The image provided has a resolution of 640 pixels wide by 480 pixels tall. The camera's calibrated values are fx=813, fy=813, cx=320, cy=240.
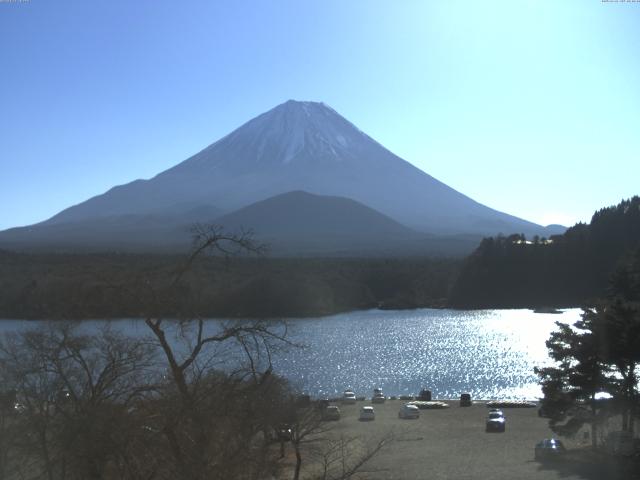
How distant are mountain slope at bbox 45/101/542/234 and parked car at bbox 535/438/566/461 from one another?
8622 cm

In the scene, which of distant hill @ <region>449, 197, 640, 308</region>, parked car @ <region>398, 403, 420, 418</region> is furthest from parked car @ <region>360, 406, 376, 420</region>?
distant hill @ <region>449, 197, 640, 308</region>

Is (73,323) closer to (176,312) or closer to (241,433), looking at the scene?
(176,312)

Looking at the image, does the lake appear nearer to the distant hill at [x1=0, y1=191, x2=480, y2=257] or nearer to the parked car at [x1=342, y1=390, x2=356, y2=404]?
the parked car at [x1=342, y1=390, x2=356, y2=404]

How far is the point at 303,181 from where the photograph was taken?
346 ft

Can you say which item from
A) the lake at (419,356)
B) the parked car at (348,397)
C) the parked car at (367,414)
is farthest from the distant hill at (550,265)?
the parked car at (367,414)

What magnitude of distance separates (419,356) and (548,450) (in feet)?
54.7

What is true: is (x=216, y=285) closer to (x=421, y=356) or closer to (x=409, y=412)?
(x=409, y=412)

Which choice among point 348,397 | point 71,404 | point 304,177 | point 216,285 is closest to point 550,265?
point 348,397

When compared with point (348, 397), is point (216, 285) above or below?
above

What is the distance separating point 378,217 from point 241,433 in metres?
86.0

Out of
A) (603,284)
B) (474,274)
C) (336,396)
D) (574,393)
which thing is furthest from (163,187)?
(574,393)

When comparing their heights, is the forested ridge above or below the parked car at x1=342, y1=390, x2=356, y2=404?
above

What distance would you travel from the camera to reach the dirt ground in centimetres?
1018

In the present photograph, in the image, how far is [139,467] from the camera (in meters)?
3.89
